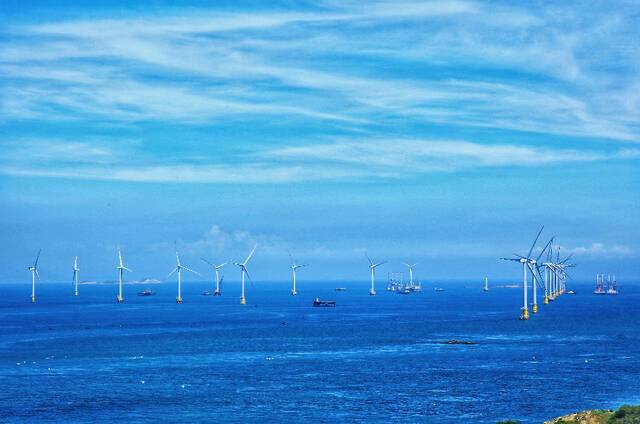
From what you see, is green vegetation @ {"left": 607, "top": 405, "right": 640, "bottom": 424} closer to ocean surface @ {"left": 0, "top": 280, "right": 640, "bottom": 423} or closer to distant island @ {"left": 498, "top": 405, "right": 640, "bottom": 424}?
distant island @ {"left": 498, "top": 405, "right": 640, "bottom": 424}

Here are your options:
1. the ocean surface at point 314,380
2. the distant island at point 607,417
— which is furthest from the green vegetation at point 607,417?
the ocean surface at point 314,380

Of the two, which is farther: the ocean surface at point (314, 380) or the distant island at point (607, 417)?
the ocean surface at point (314, 380)

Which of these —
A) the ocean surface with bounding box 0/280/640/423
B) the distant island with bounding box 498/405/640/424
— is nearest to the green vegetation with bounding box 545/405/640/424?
the distant island with bounding box 498/405/640/424

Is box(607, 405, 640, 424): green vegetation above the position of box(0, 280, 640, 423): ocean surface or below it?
above

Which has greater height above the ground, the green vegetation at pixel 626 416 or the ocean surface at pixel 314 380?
the green vegetation at pixel 626 416

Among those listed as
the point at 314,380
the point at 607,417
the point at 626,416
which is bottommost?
the point at 314,380

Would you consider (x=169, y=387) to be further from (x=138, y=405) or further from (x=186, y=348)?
(x=186, y=348)

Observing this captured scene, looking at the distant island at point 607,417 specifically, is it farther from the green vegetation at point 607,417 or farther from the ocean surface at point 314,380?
the ocean surface at point 314,380

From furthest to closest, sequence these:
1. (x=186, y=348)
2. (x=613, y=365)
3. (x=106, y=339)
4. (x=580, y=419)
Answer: (x=106, y=339) < (x=186, y=348) < (x=613, y=365) < (x=580, y=419)

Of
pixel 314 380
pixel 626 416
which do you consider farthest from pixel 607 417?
pixel 314 380

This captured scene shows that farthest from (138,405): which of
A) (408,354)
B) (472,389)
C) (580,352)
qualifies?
(580,352)

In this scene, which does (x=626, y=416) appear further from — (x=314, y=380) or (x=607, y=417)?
(x=314, y=380)
